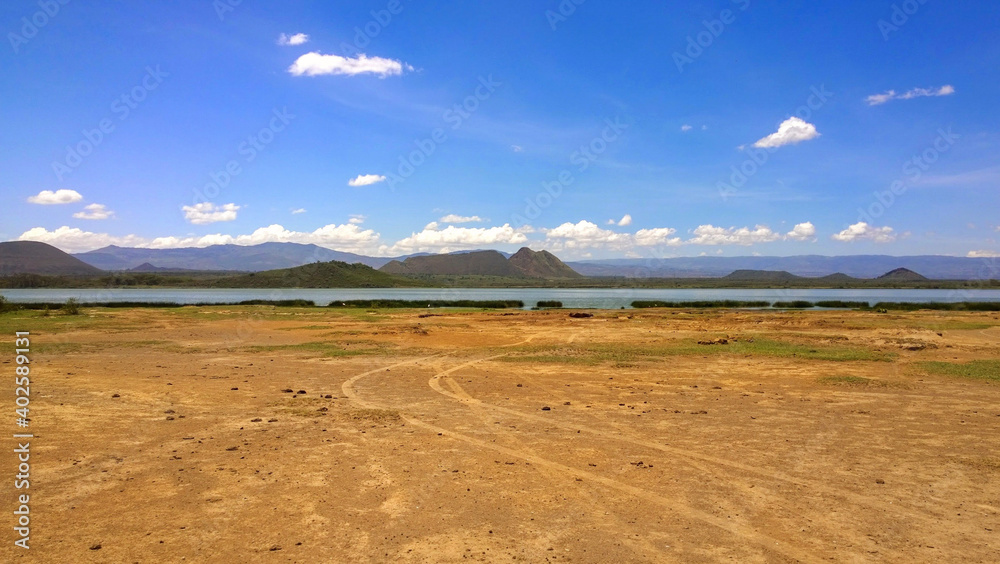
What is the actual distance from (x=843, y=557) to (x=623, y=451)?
3.40 meters

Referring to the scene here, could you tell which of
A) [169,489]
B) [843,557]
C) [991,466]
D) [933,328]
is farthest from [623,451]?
[933,328]

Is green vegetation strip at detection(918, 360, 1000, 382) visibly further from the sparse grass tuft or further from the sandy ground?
the sparse grass tuft

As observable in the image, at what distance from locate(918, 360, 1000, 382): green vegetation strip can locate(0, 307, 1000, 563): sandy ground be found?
0.44m

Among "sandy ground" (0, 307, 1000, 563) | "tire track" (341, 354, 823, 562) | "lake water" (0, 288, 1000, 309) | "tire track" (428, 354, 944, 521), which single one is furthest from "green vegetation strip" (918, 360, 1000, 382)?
"lake water" (0, 288, 1000, 309)

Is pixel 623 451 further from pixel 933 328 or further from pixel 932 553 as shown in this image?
pixel 933 328

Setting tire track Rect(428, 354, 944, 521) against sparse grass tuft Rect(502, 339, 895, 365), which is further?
sparse grass tuft Rect(502, 339, 895, 365)

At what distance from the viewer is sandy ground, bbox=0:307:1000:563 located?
5250 millimetres

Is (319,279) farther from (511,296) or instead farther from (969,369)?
(969,369)

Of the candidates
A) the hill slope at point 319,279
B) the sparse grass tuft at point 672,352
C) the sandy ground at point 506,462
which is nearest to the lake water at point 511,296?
the hill slope at point 319,279

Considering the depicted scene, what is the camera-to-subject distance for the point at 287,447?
824cm

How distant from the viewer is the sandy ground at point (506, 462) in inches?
207

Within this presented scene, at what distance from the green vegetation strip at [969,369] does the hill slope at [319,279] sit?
135 meters

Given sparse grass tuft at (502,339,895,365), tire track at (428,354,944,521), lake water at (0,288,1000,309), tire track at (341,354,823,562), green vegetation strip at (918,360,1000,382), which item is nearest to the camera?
tire track at (341,354,823,562)

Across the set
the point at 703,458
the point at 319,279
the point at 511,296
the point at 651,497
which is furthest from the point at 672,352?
the point at 319,279
